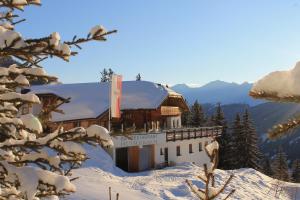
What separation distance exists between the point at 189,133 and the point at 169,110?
3.68m

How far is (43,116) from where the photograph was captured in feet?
17.2

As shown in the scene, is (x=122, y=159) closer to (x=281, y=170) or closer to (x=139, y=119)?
(x=139, y=119)

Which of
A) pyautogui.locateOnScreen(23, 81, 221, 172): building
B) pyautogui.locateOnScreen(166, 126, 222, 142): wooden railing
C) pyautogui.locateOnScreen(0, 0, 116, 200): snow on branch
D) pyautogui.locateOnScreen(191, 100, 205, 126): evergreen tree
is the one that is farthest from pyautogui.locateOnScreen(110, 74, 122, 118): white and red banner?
pyautogui.locateOnScreen(191, 100, 205, 126): evergreen tree

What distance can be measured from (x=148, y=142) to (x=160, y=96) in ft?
19.7

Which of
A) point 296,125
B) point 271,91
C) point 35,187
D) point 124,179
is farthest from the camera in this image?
point 124,179

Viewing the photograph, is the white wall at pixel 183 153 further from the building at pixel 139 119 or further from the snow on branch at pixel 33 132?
the snow on branch at pixel 33 132

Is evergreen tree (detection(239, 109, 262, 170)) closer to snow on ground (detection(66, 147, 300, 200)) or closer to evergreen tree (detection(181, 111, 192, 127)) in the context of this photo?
evergreen tree (detection(181, 111, 192, 127))

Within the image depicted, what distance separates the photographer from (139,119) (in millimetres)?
36906

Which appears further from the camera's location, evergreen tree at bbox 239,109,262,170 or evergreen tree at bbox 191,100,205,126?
evergreen tree at bbox 191,100,205,126

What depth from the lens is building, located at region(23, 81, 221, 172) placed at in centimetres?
3231

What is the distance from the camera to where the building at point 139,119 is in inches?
1272

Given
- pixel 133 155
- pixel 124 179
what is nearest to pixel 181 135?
pixel 133 155

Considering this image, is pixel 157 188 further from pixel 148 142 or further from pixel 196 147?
pixel 196 147

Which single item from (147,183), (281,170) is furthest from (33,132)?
(147,183)
